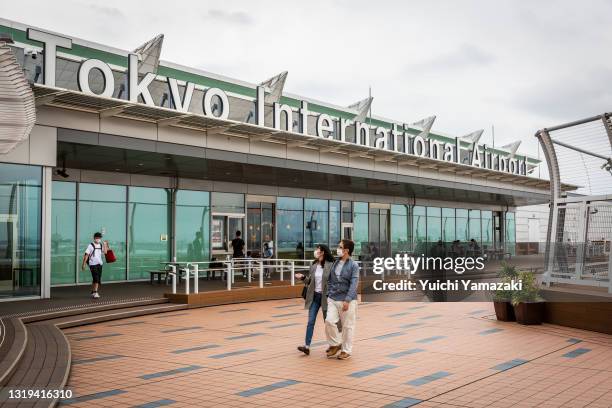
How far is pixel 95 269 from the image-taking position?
15719mm

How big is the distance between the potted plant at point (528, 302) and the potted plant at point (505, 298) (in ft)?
0.89

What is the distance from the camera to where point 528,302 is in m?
12.3

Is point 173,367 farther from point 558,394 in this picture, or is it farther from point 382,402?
point 558,394

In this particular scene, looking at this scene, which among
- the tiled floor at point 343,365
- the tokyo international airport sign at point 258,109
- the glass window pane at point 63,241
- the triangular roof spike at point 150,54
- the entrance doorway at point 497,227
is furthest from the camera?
the entrance doorway at point 497,227

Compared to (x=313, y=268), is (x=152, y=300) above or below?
below

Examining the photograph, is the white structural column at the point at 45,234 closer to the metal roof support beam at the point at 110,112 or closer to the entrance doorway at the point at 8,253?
the entrance doorway at the point at 8,253

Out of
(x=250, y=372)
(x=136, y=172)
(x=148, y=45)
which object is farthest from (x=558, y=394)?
(x=136, y=172)

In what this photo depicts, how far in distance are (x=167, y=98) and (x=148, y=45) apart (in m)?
1.60

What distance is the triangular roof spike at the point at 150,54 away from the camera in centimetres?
1692

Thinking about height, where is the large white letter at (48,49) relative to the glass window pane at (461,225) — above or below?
above

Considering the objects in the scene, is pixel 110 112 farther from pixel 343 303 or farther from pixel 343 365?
pixel 343 365

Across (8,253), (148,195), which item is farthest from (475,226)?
(8,253)

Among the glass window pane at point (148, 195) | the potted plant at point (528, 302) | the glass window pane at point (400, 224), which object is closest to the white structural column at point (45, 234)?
the glass window pane at point (148, 195)

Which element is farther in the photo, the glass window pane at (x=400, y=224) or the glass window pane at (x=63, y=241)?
the glass window pane at (x=400, y=224)
